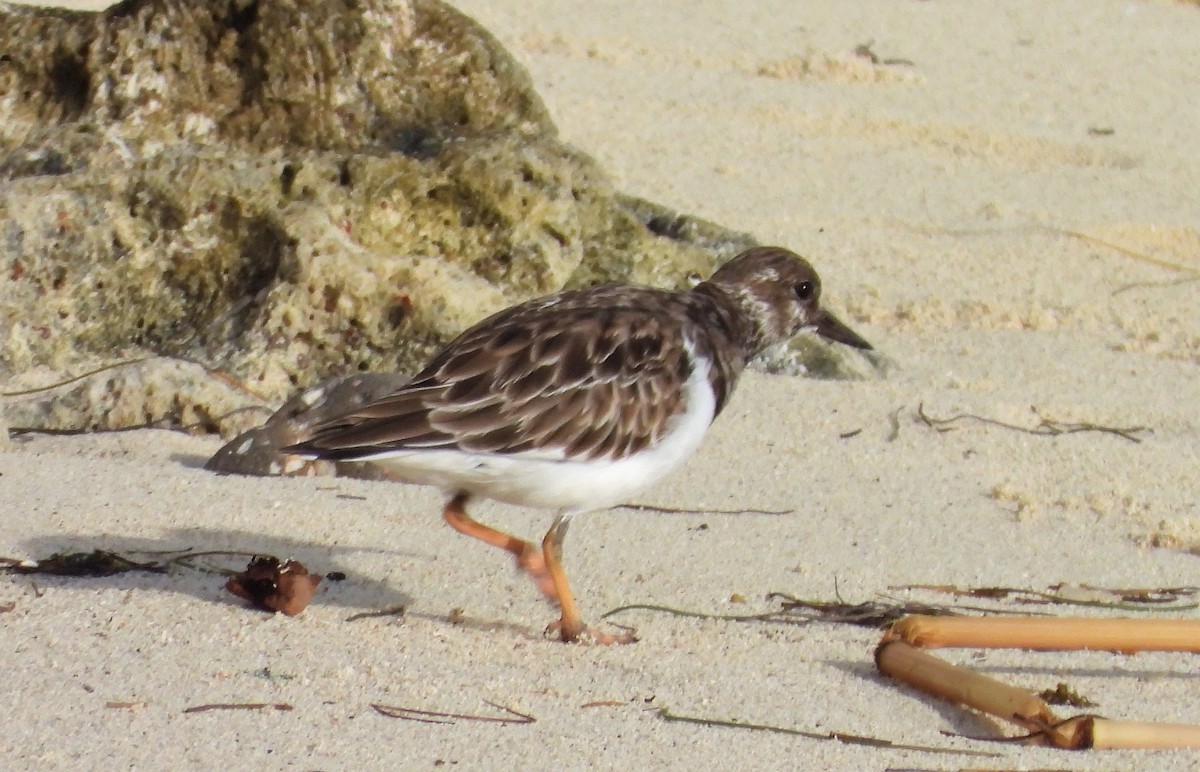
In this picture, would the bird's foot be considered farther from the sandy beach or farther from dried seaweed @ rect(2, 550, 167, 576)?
dried seaweed @ rect(2, 550, 167, 576)

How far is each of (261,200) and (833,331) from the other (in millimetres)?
1681

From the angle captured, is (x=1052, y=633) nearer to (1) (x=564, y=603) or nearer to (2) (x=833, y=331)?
(1) (x=564, y=603)

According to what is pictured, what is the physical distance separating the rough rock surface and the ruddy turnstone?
1.20 m

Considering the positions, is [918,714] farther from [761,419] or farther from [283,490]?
[761,419]

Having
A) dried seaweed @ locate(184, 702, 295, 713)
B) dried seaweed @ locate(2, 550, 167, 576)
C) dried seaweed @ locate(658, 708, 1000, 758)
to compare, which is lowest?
dried seaweed @ locate(2, 550, 167, 576)

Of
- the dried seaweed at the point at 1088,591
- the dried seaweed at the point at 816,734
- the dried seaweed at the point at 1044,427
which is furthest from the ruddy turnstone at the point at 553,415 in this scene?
the dried seaweed at the point at 1044,427

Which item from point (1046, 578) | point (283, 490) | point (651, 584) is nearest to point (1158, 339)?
point (1046, 578)

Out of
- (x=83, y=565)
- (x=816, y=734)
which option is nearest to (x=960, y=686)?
(x=816, y=734)

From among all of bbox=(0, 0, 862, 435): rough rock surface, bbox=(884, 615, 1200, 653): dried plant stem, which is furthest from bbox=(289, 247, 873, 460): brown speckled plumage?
bbox=(0, 0, 862, 435): rough rock surface

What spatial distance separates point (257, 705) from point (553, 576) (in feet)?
2.88

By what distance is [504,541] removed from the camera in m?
3.81

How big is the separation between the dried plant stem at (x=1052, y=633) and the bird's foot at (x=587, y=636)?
577 mm

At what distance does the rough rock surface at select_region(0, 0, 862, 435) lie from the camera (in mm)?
4938

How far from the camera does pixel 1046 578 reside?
420 centimetres
